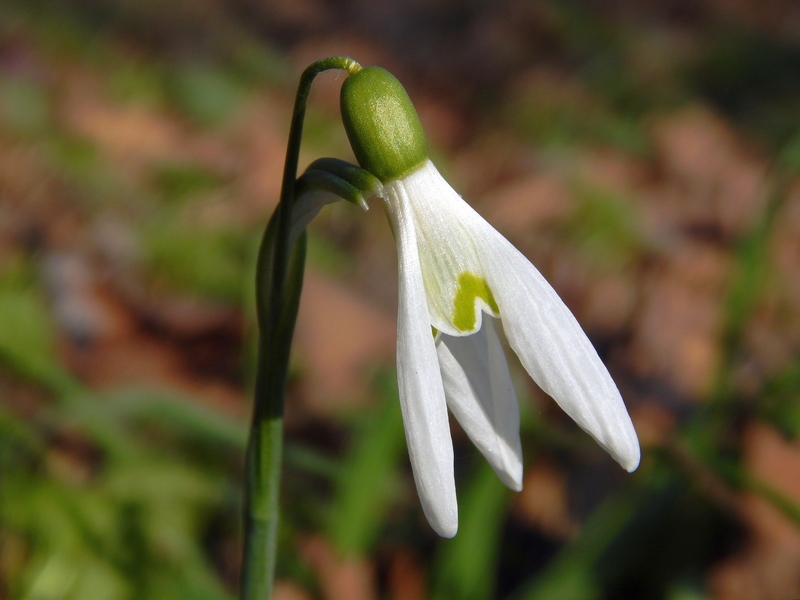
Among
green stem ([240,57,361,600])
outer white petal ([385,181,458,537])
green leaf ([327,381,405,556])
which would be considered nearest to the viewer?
outer white petal ([385,181,458,537])

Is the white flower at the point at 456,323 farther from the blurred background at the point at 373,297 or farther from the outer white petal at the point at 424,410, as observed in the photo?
the blurred background at the point at 373,297

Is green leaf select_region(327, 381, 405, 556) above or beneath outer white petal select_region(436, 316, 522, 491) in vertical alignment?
beneath

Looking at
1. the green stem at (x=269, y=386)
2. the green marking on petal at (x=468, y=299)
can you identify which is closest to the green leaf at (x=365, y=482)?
the green stem at (x=269, y=386)

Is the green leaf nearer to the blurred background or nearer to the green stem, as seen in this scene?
the blurred background

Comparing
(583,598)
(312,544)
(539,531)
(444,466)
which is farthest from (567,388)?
(539,531)

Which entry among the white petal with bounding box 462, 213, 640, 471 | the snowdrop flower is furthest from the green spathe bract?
the white petal with bounding box 462, 213, 640, 471
